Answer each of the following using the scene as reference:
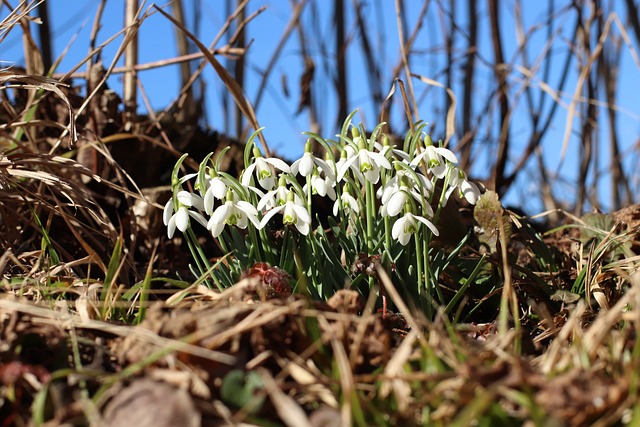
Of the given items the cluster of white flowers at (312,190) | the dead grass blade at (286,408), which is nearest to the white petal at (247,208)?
the cluster of white flowers at (312,190)

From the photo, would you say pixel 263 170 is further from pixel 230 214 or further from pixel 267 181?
pixel 230 214

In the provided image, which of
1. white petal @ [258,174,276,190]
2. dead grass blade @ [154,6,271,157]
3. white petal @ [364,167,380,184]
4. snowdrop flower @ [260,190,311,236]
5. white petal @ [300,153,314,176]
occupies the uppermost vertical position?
dead grass blade @ [154,6,271,157]

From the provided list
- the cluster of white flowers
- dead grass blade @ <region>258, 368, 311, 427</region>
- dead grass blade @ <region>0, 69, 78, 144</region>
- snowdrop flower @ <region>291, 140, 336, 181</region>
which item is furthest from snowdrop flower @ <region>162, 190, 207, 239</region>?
dead grass blade @ <region>258, 368, 311, 427</region>

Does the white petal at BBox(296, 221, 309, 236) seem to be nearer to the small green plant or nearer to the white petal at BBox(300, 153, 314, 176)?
the small green plant

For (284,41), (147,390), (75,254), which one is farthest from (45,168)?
(284,41)

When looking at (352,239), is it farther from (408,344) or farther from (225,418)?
(225,418)

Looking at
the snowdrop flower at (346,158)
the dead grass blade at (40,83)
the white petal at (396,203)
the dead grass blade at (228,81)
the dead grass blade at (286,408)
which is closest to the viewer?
the dead grass blade at (286,408)

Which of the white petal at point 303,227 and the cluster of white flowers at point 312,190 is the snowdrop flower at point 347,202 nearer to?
the cluster of white flowers at point 312,190

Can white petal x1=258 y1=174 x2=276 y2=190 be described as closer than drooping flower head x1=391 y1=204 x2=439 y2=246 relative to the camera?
No
